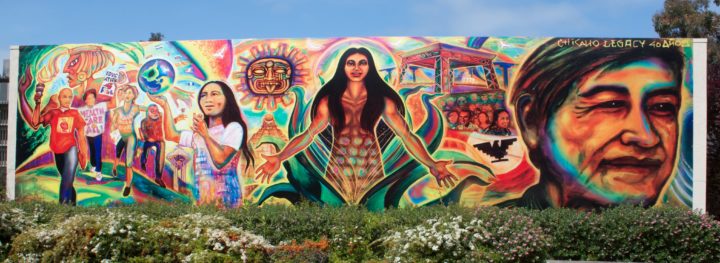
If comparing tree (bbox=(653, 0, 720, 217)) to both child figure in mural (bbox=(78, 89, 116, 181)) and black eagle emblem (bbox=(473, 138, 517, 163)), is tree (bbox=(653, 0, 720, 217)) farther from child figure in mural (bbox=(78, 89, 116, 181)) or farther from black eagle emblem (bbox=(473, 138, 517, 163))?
child figure in mural (bbox=(78, 89, 116, 181))

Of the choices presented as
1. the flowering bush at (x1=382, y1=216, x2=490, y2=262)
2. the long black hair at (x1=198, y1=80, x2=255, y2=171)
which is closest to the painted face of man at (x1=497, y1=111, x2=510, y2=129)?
the flowering bush at (x1=382, y1=216, x2=490, y2=262)

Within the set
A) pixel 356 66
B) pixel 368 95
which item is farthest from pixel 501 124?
pixel 356 66

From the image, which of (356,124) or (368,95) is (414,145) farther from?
(368,95)

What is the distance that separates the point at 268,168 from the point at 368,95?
7.66 feet

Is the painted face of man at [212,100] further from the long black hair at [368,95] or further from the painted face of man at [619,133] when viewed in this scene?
the painted face of man at [619,133]

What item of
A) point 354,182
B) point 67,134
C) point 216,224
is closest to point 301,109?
point 354,182

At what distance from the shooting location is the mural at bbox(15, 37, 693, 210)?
1187 centimetres

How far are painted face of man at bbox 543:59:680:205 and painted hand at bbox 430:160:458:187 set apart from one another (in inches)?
70.8

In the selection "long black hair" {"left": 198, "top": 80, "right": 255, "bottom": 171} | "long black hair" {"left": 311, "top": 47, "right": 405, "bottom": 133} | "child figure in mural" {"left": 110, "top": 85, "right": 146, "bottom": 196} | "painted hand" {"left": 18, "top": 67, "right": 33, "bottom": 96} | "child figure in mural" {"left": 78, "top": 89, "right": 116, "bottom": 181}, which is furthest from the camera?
"painted hand" {"left": 18, "top": 67, "right": 33, "bottom": 96}

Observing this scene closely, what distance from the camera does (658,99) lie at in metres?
11.9

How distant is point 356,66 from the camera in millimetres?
12344

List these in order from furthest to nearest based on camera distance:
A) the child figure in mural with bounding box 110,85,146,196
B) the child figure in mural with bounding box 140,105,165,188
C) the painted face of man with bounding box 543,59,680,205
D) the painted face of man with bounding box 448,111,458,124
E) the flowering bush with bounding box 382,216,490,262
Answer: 1. the child figure in mural with bounding box 110,85,146,196
2. the child figure in mural with bounding box 140,105,165,188
3. the painted face of man with bounding box 448,111,458,124
4. the painted face of man with bounding box 543,59,680,205
5. the flowering bush with bounding box 382,216,490,262

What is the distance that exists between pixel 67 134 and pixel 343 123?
560cm

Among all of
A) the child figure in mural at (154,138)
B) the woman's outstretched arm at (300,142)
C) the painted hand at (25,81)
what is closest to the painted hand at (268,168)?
the woman's outstretched arm at (300,142)
